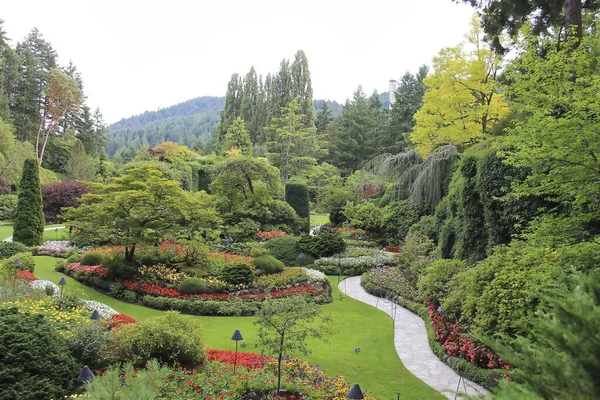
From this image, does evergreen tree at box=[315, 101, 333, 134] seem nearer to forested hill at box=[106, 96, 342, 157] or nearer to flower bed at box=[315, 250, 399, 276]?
forested hill at box=[106, 96, 342, 157]

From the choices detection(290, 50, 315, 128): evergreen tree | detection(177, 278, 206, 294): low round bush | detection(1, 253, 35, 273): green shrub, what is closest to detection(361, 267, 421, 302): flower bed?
detection(177, 278, 206, 294): low round bush

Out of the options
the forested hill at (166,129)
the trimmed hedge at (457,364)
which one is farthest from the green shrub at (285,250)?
the forested hill at (166,129)

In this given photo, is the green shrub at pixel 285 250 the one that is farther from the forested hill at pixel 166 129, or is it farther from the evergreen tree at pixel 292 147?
the forested hill at pixel 166 129

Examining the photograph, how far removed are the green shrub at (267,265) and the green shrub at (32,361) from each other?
8402mm

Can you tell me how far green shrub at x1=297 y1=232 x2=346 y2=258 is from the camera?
17672 millimetres

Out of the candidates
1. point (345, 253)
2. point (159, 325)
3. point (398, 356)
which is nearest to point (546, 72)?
point (398, 356)

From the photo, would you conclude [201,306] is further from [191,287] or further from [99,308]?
[99,308]

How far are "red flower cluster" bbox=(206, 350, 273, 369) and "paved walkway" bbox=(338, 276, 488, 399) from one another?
2957 mm

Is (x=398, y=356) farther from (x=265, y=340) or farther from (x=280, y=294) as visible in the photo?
(x=280, y=294)

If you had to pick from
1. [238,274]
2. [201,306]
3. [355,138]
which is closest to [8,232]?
[238,274]

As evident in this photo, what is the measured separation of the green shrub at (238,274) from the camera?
12711mm

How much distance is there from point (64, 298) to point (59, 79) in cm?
3353

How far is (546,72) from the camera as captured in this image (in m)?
6.12

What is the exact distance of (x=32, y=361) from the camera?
5559 millimetres
